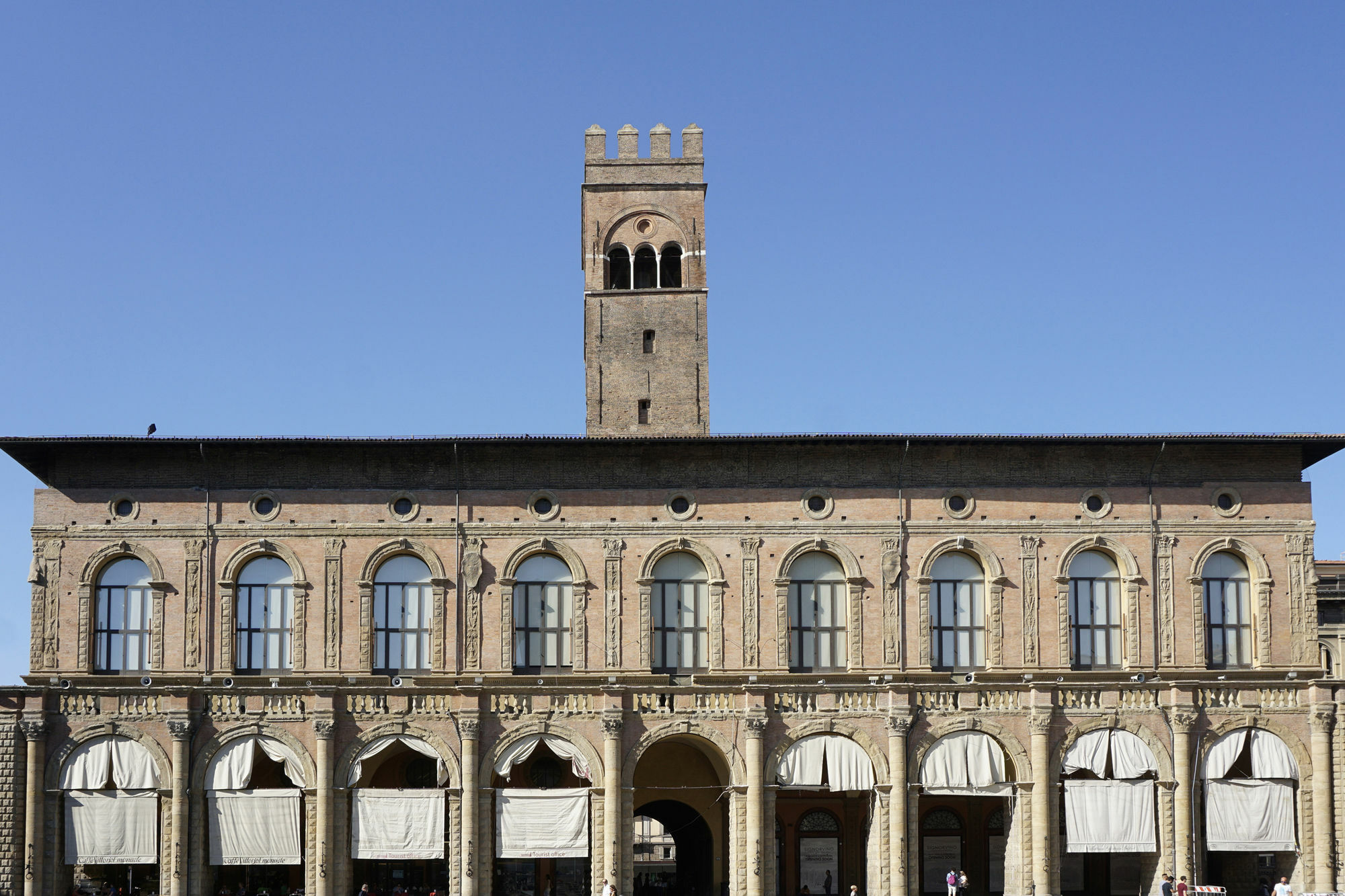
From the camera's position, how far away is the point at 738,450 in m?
53.4

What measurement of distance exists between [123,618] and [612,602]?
1551 centimetres

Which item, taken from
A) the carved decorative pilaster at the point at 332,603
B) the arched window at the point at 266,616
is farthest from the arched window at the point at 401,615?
the arched window at the point at 266,616

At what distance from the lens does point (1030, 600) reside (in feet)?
174

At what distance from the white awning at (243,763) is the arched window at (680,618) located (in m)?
11.8

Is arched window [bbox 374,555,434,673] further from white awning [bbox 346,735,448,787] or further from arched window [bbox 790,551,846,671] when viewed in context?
arched window [bbox 790,551,846,671]

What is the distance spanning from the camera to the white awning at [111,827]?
47344 millimetres

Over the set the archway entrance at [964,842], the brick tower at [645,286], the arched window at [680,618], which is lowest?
the archway entrance at [964,842]

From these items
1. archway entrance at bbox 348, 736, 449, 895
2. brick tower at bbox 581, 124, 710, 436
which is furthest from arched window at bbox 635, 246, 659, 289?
archway entrance at bbox 348, 736, 449, 895

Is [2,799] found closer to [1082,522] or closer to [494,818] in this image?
[494,818]

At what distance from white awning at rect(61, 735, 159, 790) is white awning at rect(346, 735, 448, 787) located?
18.5 feet

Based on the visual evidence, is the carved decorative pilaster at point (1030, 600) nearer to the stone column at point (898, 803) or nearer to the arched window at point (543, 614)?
the stone column at point (898, 803)

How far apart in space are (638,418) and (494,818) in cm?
1946

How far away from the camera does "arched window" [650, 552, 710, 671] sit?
52.9 metres

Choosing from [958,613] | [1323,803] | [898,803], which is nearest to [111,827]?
[898,803]
